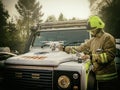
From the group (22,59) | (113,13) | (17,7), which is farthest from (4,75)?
(17,7)

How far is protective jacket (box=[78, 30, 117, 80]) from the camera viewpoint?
442cm

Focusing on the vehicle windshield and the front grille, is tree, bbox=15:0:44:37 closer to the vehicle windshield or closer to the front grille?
the vehicle windshield

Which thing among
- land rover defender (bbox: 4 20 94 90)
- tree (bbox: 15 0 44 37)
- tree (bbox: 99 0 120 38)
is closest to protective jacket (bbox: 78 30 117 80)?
land rover defender (bbox: 4 20 94 90)

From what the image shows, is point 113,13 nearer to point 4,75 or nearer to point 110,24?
point 110,24

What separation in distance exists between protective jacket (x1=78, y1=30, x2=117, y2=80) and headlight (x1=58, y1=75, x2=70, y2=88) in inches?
23.9

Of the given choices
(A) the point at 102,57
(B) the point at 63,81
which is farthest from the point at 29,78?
(A) the point at 102,57

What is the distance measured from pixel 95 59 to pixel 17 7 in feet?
205

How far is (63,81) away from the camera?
4.18 meters

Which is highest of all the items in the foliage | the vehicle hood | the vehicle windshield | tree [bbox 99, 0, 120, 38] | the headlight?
the foliage

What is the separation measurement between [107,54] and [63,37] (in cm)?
177

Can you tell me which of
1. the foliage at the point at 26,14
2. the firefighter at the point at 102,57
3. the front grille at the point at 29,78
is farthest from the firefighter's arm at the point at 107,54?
the foliage at the point at 26,14

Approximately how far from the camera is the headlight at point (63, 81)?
4141mm

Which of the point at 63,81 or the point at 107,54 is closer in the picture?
the point at 63,81

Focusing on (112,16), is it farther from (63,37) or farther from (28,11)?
(63,37)
